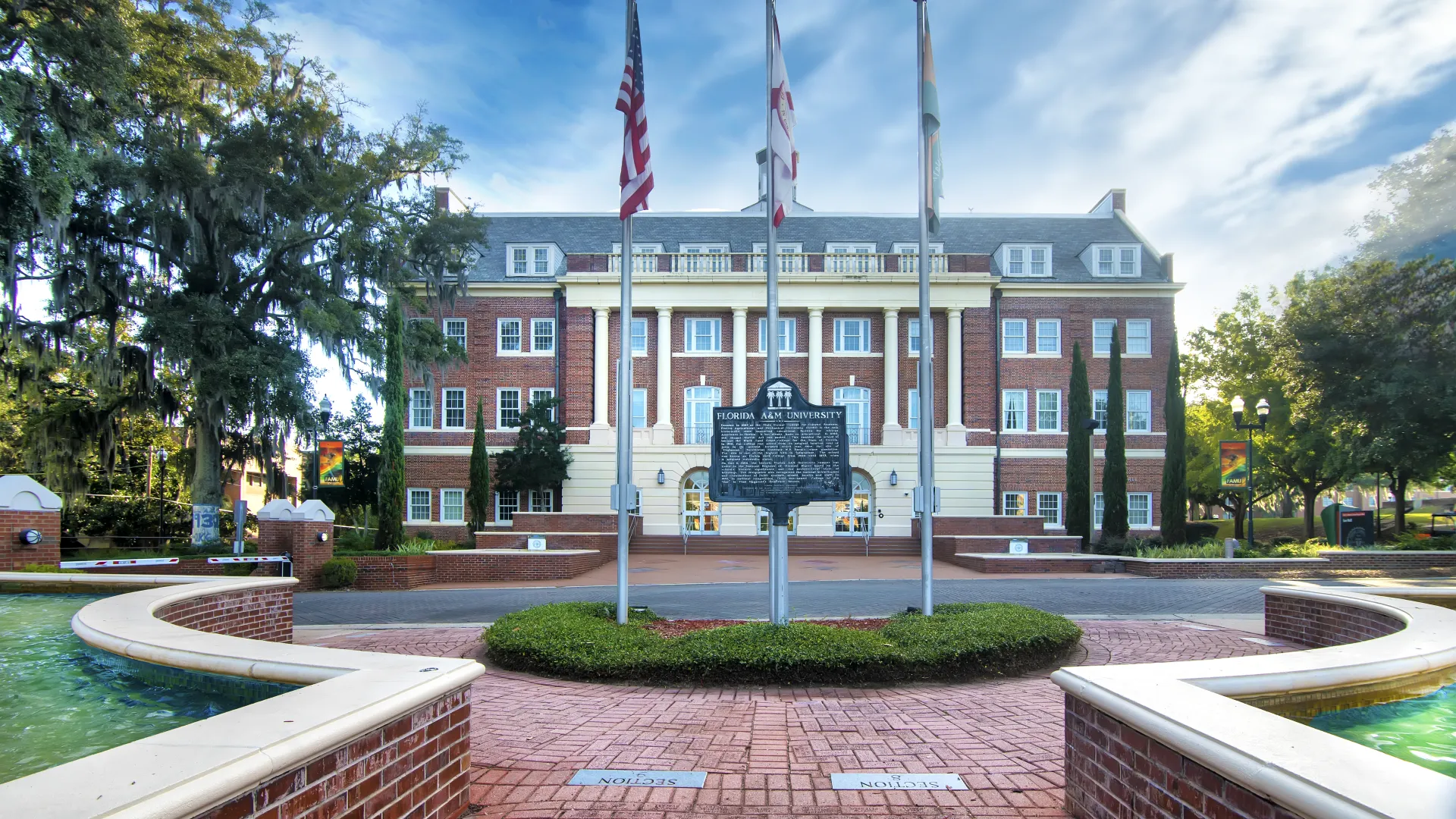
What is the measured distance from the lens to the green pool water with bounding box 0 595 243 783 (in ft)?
12.9

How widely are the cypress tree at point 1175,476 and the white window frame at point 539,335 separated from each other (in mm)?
22644

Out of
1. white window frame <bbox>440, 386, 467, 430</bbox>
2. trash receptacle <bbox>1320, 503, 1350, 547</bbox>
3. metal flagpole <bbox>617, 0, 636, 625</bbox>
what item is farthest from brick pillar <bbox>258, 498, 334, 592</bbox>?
trash receptacle <bbox>1320, 503, 1350, 547</bbox>

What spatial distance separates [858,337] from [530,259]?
14159mm

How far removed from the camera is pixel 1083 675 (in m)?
4.04

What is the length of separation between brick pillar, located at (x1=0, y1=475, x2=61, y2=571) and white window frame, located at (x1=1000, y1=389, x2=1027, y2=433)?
29.7 m

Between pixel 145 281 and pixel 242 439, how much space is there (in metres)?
6.08

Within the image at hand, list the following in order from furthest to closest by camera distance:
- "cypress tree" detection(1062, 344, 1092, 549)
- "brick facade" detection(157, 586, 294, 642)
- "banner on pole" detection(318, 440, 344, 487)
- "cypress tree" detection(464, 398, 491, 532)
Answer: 1. "cypress tree" detection(464, 398, 491, 532)
2. "cypress tree" detection(1062, 344, 1092, 549)
3. "banner on pole" detection(318, 440, 344, 487)
4. "brick facade" detection(157, 586, 294, 642)

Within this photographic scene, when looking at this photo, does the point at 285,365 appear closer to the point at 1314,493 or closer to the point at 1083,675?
the point at 1083,675

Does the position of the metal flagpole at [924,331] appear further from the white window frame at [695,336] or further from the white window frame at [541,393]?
the white window frame at [541,393]

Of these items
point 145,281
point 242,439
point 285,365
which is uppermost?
point 145,281

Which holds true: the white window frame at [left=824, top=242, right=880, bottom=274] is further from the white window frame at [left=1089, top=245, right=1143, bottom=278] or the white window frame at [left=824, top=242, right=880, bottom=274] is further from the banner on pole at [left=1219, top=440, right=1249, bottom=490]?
the banner on pole at [left=1219, top=440, right=1249, bottom=490]

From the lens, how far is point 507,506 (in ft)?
108

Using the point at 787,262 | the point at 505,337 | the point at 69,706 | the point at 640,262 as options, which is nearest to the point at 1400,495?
the point at 787,262

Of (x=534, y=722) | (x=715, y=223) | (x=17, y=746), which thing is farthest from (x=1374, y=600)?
(x=715, y=223)
